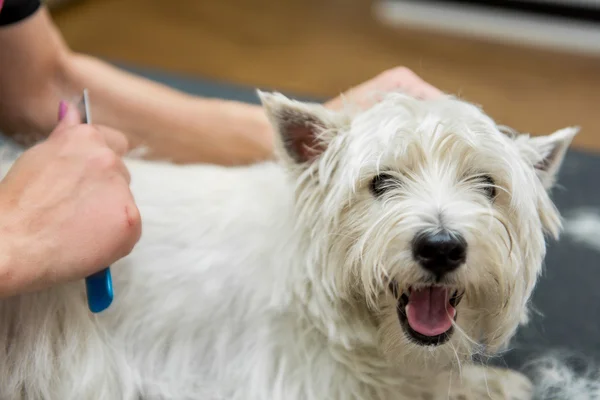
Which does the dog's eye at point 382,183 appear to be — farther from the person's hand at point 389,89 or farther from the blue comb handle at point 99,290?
the blue comb handle at point 99,290

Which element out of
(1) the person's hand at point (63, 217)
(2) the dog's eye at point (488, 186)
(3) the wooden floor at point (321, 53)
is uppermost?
(2) the dog's eye at point (488, 186)

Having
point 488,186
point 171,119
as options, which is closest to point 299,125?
point 488,186

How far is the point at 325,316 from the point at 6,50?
0.67 meters

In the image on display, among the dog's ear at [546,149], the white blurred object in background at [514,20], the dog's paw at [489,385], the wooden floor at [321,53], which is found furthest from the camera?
the white blurred object in background at [514,20]

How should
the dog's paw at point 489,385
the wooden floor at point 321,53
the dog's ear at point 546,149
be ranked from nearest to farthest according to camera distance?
1. the dog's ear at point 546,149
2. the dog's paw at point 489,385
3. the wooden floor at point 321,53

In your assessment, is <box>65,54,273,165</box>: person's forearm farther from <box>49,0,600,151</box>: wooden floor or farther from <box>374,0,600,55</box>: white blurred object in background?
<box>374,0,600,55</box>: white blurred object in background

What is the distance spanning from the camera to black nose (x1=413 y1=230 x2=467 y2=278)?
2.35ft

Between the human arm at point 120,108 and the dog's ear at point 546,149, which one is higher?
the dog's ear at point 546,149

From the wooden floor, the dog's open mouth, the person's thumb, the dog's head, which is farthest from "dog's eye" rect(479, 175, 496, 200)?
the wooden floor

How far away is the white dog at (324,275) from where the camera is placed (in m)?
0.77

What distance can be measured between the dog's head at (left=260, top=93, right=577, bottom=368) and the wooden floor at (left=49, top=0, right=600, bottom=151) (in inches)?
52.3

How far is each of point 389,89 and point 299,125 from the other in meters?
0.20

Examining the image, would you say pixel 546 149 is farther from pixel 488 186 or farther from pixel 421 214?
pixel 421 214

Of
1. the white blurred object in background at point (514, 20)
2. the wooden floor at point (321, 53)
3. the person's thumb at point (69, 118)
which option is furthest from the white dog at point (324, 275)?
the white blurred object in background at point (514, 20)
